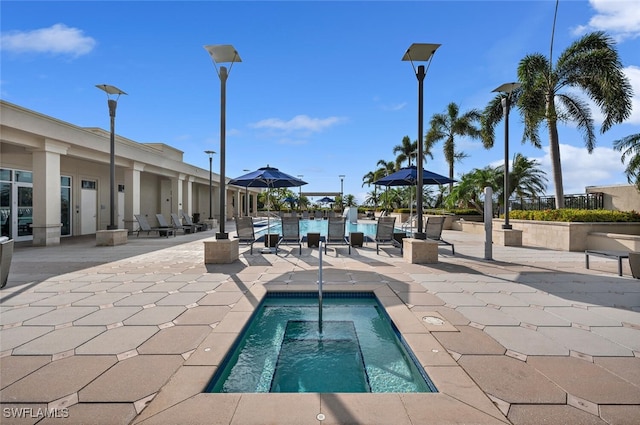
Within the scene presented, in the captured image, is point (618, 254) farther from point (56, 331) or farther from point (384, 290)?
point (56, 331)

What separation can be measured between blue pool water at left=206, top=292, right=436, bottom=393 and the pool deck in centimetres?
21

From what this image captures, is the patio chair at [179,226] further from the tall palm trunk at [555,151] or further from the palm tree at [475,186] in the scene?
the tall palm trunk at [555,151]

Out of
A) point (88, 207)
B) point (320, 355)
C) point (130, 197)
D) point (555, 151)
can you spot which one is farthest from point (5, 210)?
point (555, 151)

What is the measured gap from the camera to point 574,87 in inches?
509

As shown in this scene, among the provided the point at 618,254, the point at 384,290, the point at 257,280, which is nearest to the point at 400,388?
the point at 384,290

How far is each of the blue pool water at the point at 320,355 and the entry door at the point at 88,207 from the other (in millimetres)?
14458

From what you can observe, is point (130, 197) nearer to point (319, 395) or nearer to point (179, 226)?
point (179, 226)

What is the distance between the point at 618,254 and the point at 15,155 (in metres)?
18.8

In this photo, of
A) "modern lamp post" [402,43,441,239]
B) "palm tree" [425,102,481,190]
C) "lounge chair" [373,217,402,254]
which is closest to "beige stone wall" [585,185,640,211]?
"palm tree" [425,102,481,190]

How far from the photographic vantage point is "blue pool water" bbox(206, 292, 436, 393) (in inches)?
105

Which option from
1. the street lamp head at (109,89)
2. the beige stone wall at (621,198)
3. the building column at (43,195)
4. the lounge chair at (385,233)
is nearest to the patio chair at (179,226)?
the building column at (43,195)

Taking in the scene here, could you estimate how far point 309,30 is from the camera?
11.1 meters

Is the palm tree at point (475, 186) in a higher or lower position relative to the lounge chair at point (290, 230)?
higher

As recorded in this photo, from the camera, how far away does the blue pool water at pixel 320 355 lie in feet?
8.75
